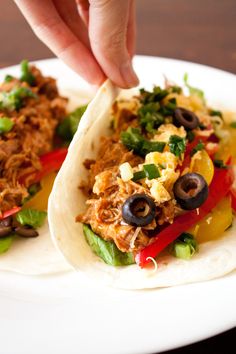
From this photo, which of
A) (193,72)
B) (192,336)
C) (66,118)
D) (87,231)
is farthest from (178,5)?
(192,336)

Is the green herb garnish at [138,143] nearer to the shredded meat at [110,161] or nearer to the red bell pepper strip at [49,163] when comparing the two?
the shredded meat at [110,161]

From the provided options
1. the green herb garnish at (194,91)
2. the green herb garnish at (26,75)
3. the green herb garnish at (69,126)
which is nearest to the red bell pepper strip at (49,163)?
the green herb garnish at (69,126)

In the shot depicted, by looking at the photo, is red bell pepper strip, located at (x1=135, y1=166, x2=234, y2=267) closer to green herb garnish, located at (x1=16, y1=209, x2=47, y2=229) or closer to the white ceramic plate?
the white ceramic plate

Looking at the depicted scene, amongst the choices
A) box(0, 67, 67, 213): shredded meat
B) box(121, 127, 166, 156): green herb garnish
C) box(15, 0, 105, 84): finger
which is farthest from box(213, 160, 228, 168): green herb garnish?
box(0, 67, 67, 213): shredded meat

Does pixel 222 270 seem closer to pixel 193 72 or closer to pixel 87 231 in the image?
pixel 87 231

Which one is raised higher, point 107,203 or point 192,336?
point 107,203

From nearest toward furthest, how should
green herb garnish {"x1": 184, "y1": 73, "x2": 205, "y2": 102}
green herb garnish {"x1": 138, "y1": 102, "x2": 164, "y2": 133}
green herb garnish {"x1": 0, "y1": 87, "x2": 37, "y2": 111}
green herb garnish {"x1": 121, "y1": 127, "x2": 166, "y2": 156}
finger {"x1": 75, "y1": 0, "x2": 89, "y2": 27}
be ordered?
green herb garnish {"x1": 121, "y1": 127, "x2": 166, "y2": 156} < green herb garnish {"x1": 138, "y1": 102, "x2": 164, "y2": 133} < green herb garnish {"x1": 0, "y1": 87, "x2": 37, "y2": 111} < finger {"x1": 75, "y1": 0, "x2": 89, "y2": 27} < green herb garnish {"x1": 184, "y1": 73, "x2": 205, "y2": 102}

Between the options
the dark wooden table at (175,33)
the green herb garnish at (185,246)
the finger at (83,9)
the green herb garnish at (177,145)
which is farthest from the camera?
the dark wooden table at (175,33)
